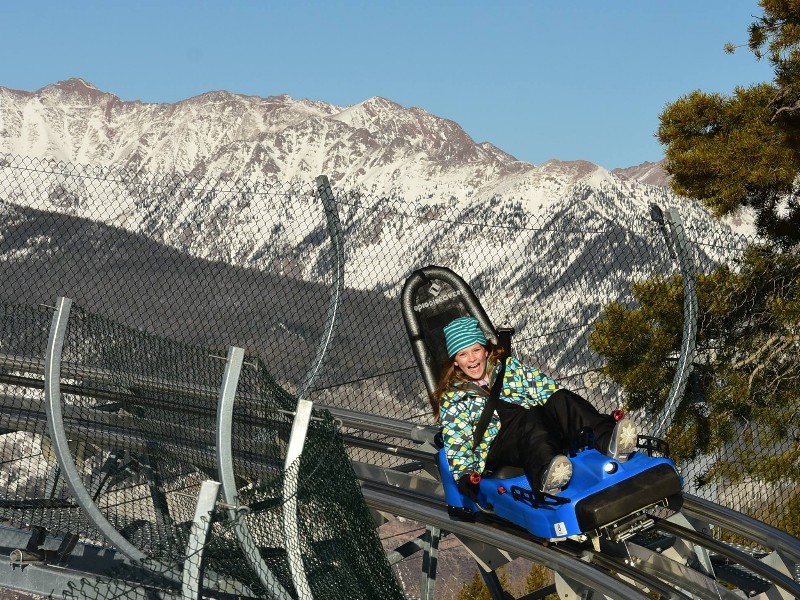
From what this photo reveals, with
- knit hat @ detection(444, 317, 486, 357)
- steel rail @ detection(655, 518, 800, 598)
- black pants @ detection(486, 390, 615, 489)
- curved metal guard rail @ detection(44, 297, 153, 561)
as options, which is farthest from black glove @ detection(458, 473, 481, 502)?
curved metal guard rail @ detection(44, 297, 153, 561)

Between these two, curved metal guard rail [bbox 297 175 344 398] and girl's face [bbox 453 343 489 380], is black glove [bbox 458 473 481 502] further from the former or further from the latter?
curved metal guard rail [bbox 297 175 344 398]

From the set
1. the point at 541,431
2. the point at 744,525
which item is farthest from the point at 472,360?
the point at 744,525

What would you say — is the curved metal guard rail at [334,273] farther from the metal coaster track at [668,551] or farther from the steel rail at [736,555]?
the steel rail at [736,555]

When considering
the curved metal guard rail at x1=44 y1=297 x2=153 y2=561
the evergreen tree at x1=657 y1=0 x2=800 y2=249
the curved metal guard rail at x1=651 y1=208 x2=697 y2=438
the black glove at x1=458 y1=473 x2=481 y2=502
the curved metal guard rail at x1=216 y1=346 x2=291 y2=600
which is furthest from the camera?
the evergreen tree at x1=657 y1=0 x2=800 y2=249

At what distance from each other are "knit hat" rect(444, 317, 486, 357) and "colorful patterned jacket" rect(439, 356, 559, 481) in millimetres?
166

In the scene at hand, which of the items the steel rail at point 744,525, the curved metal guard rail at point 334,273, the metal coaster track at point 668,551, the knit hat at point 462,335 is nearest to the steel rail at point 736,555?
the metal coaster track at point 668,551

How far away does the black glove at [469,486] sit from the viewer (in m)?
5.02

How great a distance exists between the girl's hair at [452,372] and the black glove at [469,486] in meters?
0.38

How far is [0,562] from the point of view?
4672 millimetres

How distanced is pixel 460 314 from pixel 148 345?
2.40 meters

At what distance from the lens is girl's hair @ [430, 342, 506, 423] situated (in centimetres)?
541

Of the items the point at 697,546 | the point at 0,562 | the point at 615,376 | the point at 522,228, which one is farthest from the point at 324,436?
the point at 615,376

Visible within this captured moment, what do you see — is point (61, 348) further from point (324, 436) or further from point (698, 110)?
point (698, 110)

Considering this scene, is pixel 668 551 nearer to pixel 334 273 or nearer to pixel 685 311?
pixel 685 311
